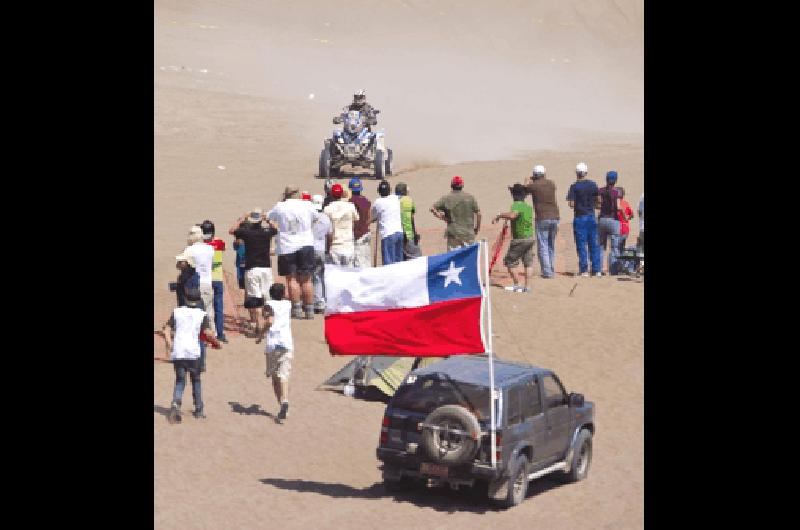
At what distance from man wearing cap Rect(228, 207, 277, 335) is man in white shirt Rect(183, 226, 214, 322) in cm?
67

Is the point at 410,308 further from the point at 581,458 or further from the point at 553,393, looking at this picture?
the point at 581,458

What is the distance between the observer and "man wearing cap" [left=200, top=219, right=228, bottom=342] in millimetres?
20062

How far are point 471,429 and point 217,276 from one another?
20.9ft

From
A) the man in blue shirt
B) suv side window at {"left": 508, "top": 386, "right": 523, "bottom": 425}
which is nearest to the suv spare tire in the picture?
suv side window at {"left": 508, "top": 386, "right": 523, "bottom": 425}

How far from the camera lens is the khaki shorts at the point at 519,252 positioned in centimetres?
2320

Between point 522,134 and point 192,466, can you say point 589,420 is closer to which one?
point 192,466

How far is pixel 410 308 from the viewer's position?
15.9 m

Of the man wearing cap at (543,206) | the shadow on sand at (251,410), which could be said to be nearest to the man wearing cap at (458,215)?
the man wearing cap at (543,206)

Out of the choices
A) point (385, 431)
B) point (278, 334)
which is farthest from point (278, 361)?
point (385, 431)

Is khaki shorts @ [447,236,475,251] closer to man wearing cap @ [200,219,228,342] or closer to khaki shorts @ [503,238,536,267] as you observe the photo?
khaki shorts @ [503,238,536,267]

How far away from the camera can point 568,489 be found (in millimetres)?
16422

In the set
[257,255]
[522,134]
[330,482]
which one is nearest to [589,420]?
[330,482]

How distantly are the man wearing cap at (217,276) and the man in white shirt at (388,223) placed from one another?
261 cm
